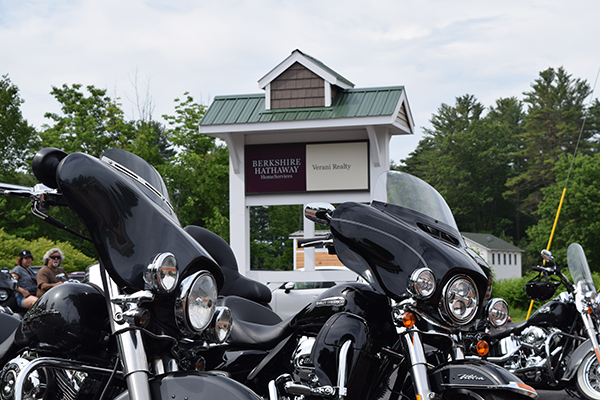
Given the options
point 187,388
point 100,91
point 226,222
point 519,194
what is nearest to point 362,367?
point 187,388

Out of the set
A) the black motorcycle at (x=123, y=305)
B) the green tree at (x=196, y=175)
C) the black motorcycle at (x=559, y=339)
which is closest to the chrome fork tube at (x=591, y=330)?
the black motorcycle at (x=559, y=339)

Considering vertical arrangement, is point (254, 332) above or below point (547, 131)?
below

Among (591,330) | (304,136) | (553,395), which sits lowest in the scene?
(553,395)

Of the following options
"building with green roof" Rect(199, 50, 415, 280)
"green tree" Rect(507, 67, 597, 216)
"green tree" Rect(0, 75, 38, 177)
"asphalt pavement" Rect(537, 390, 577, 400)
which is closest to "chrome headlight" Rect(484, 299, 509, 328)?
"asphalt pavement" Rect(537, 390, 577, 400)

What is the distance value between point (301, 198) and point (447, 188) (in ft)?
169

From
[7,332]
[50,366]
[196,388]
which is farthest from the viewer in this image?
[7,332]

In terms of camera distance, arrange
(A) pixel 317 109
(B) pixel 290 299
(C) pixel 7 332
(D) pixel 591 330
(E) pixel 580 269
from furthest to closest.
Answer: (A) pixel 317 109 → (B) pixel 290 299 → (E) pixel 580 269 → (D) pixel 591 330 → (C) pixel 7 332

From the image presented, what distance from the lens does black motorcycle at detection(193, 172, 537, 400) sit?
3.15 m

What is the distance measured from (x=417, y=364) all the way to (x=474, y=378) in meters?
0.26

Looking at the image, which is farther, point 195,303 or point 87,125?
point 87,125

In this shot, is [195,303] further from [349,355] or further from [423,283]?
[349,355]

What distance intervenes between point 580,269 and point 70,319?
566 centimetres

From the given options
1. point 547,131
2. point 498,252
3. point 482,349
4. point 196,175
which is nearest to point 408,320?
point 482,349

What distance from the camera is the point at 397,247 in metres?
3.37
